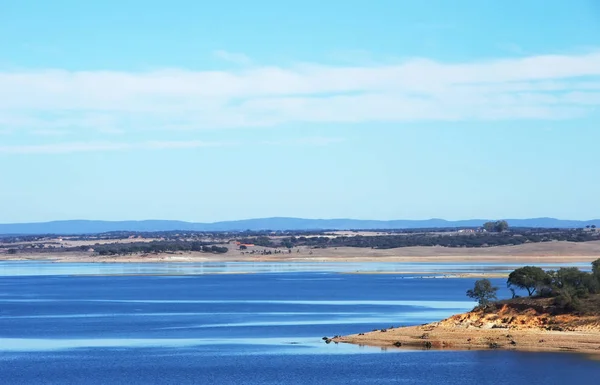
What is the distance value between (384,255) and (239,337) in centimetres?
11797

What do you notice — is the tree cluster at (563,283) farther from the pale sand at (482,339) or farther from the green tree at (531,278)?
the pale sand at (482,339)

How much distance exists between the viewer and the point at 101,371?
145 feet

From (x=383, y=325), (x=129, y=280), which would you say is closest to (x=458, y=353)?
(x=383, y=325)

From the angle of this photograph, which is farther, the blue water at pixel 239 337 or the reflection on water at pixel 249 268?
the reflection on water at pixel 249 268

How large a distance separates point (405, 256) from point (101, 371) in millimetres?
128515

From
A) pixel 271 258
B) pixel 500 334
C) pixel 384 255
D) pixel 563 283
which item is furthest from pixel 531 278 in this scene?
pixel 271 258

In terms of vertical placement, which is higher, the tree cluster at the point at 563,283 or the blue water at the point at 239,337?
the tree cluster at the point at 563,283

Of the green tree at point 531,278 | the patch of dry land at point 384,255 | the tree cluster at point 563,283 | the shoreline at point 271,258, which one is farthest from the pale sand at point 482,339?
the shoreline at point 271,258

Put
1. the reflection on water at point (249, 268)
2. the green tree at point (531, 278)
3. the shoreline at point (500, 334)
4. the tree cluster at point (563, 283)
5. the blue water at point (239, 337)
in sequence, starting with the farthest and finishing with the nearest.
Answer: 1. the reflection on water at point (249, 268)
2. the green tree at point (531, 278)
3. the tree cluster at point (563, 283)
4. the shoreline at point (500, 334)
5. the blue water at point (239, 337)

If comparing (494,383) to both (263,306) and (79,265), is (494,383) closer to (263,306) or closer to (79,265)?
(263,306)

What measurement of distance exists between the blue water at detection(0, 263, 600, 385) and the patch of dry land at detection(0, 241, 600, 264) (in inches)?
2189

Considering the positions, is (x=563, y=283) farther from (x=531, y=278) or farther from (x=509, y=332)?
(x=509, y=332)

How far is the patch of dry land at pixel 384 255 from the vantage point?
15425 centimetres

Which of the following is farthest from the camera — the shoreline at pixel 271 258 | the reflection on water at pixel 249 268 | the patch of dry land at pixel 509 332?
the shoreline at pixel 271 258
